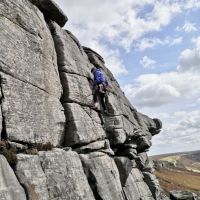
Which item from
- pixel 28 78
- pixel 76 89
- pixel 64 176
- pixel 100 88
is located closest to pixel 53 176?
pixel 64 176

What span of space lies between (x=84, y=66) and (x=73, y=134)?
7.89 metres

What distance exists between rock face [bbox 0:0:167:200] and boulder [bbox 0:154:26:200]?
0.05m

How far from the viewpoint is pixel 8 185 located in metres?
15.6

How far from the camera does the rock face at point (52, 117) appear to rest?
1834cm

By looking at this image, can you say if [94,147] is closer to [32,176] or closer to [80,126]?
[80,126]

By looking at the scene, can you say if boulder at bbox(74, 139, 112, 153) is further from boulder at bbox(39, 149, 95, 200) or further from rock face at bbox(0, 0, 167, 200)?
boulder at bbox(39, 149, 95, 200)

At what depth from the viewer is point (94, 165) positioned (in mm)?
23531

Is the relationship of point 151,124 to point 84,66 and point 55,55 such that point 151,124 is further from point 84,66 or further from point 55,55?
point 55,55

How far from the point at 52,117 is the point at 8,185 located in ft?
23.8

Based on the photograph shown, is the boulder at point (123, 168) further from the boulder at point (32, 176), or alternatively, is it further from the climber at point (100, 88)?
the boulder at point (32, 176)

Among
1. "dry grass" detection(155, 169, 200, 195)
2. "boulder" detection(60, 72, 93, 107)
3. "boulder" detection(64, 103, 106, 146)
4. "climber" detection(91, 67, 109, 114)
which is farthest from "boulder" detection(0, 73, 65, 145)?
"dry grass" detection(155, 169, 200, 195)

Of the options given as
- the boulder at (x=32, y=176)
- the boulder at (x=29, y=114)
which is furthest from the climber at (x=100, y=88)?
the boulder at (x=32, y=176)

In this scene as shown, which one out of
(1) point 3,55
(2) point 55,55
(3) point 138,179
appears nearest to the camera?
(1) point 3,55

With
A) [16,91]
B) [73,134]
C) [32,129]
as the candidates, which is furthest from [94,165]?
[16,91]
